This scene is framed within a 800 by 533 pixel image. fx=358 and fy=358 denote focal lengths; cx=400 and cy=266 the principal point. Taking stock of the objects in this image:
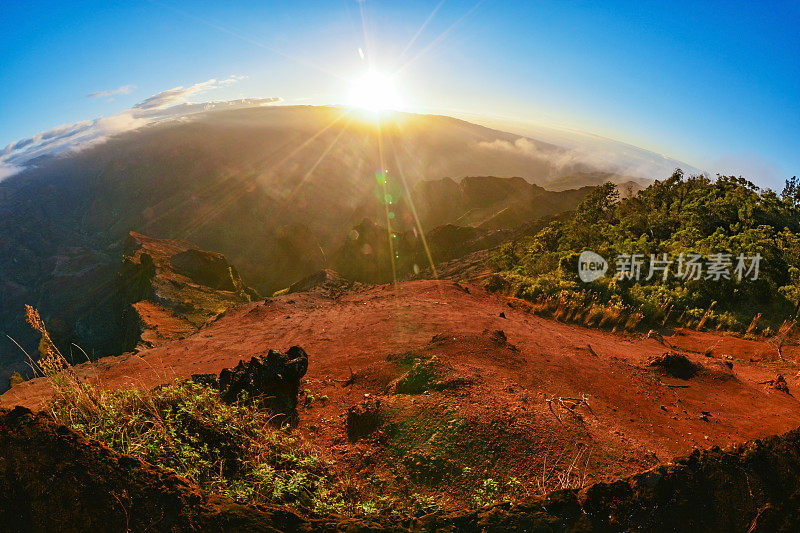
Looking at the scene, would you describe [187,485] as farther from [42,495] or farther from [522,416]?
[522,416]

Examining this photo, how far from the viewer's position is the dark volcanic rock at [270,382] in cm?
503

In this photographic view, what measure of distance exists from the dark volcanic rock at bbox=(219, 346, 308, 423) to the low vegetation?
31.9 feet

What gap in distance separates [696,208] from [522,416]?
787 inches

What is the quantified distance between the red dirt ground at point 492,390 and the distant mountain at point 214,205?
25262mm

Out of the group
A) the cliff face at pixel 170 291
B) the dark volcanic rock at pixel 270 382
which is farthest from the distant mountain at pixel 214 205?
the dark volcanic rock at pixel 270 382

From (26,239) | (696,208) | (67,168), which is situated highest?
(67,168)

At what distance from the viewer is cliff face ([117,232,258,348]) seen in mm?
18938

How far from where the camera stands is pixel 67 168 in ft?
330

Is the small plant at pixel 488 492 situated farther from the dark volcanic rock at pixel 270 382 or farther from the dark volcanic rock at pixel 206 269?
the dark volcanic rock at pixel 206 269

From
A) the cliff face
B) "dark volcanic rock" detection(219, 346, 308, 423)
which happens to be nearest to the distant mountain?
the cliff face

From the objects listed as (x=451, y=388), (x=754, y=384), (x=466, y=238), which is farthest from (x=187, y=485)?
(x=466, y=238)

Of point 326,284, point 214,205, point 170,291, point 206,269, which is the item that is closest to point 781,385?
point 326,284

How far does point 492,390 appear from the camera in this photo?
5.23m

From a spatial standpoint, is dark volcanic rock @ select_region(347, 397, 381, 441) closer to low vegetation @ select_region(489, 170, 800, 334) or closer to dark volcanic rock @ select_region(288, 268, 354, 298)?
low vegetation @ select_region(489, 170, 800, 334)
